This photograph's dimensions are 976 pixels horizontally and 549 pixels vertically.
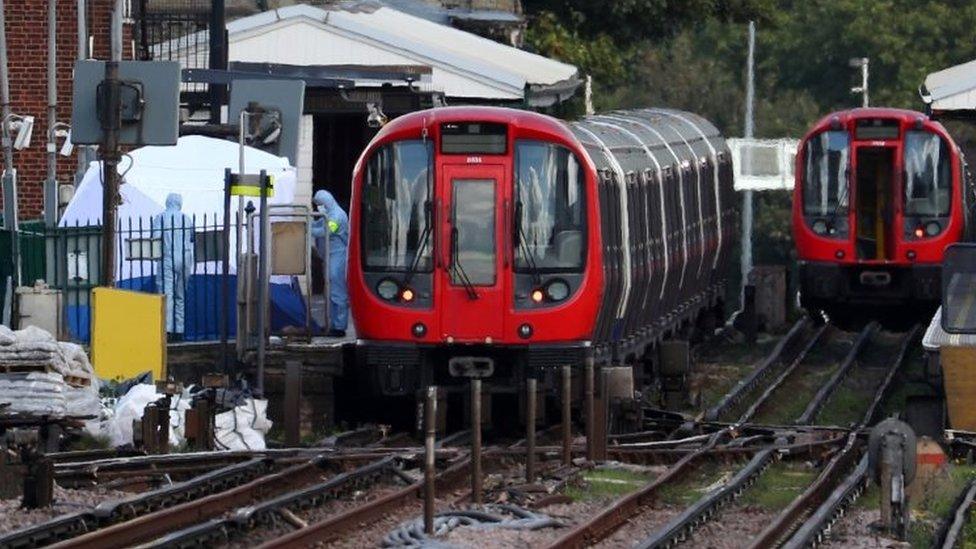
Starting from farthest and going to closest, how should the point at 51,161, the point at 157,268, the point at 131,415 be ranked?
the point at 51,161
the point at 157,268
the point at 131,415

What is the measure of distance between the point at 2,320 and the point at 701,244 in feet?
27.3

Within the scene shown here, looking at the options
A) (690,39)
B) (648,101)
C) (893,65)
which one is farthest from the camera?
(690,39)

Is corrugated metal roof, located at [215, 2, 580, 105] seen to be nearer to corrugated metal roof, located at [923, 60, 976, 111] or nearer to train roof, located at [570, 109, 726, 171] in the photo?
train roof, located at [570, 109, 726, 171]

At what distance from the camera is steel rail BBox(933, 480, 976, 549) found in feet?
42.0

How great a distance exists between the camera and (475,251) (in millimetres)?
18781

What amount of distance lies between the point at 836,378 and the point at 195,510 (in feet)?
42.8

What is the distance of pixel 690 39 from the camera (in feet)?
257

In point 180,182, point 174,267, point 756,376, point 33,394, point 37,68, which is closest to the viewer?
point 33,394

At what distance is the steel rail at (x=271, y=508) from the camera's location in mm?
12211

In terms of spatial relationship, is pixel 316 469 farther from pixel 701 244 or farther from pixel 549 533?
pixel 701 244

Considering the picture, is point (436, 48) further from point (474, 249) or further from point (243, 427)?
point (243, 427)

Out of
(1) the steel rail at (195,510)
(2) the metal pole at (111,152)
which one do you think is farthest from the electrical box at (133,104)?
(1) the steel rail at (195,510)

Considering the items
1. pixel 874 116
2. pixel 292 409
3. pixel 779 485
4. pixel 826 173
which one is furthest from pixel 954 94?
pixel 779 485

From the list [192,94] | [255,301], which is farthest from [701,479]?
[192,94]
